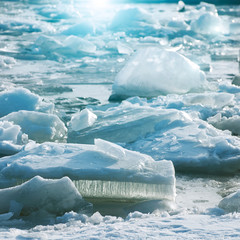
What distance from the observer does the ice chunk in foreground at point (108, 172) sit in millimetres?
2887

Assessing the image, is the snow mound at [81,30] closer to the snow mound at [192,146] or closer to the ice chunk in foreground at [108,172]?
the snow mound at [192,146]

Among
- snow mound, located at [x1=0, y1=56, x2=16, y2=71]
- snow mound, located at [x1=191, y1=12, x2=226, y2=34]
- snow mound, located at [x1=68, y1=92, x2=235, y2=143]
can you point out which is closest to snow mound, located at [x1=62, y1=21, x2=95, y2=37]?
snow mound, located at [x1=191, y1=12, x2=226, y2=34]

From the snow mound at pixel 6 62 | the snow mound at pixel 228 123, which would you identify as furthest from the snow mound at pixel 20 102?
the snow mound at pixel 6 62

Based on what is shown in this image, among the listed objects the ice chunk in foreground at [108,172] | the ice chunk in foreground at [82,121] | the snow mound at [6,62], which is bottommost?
the snow mound at [6,62]

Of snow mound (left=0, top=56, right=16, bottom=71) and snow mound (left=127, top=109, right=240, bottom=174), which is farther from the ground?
snow mound (left=127, top=109, right=240, bottom=174)

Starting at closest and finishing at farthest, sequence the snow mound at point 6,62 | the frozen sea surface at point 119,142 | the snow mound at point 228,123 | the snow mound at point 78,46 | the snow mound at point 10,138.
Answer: the frozen sea surface at point 119,142
the snow mound at point 10,138
the snow mound at point 228,123
the snow mound at point 6,62
the snow mound at point 78,46

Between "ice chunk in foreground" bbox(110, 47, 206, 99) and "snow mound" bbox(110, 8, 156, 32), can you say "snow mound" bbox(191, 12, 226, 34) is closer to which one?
"snow mound" bbox(110, 8, 156, 32)

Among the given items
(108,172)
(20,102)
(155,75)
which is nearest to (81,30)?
(155,75)

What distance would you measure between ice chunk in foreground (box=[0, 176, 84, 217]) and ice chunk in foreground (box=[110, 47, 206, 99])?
2.95 m

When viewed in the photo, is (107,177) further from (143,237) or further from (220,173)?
(220,173)

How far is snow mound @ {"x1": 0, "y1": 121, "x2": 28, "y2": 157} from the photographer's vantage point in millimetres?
3715

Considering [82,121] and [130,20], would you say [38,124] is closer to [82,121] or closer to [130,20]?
[82,121]

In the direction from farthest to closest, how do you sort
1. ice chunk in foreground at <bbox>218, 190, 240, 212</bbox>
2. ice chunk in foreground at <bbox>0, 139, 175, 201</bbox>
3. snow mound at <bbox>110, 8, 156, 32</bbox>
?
snow mound at <bbox>110, 8, 156, 32</bbox> → ice chunk in foreground at <bbox>0, 139, 175, 201</bbox> → ice chunk in foreground at <bbox>218, 190, 240, 212</bbox>

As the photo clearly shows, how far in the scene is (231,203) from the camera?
2695mm
